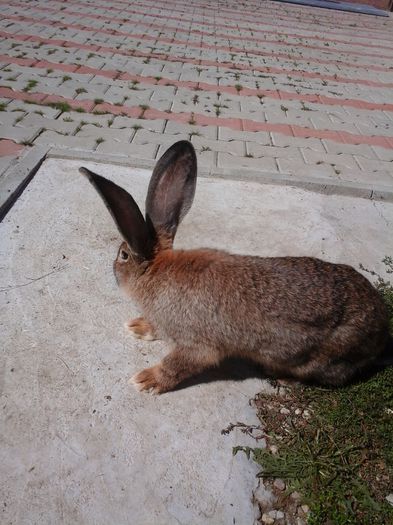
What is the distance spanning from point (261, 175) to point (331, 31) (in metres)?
10.5

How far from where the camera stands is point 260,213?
4238mm

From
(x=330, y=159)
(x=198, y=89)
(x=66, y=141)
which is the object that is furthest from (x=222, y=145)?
(x=198, y=89)

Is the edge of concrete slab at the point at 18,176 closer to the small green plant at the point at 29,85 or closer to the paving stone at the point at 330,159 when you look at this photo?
the small green plant at the point at 29,85

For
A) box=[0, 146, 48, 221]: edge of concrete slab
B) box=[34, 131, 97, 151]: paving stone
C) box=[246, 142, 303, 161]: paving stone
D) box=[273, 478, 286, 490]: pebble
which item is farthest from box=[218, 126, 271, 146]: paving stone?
box=[273, 478, 286, 490]: pebble

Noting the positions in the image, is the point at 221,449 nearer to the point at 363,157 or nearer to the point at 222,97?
the point at 363,157

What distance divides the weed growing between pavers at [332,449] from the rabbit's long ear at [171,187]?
1.32 metres

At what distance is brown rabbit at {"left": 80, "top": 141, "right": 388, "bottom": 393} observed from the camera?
2381 mm

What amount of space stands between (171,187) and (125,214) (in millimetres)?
528

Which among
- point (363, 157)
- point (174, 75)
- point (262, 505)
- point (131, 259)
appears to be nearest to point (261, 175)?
point (363, 157)

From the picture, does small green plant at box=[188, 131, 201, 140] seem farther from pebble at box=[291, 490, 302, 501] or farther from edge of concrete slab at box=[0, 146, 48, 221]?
pebble at box=[291, 490, 302, 501]

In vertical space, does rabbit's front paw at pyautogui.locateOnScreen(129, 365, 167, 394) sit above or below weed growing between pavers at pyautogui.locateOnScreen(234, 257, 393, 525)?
above

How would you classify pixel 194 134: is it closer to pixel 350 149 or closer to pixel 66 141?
pixel 66 141

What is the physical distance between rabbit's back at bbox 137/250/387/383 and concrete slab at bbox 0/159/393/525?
43 centimetres

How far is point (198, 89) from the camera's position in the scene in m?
7.13
